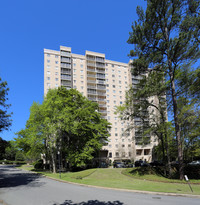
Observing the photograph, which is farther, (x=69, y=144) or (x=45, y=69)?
(x=45, y=69)

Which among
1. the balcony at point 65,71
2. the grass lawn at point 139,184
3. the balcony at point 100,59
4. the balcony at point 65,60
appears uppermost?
the balcony at point 100,59

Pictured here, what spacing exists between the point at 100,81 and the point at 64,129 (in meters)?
39.3

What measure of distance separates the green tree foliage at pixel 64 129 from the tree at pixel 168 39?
1416 cm

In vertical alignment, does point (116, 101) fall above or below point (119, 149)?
above

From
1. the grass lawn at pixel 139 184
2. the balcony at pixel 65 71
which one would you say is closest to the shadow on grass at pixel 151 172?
the grass lawn at pixel 139 184

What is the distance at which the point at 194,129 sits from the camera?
18141 mm

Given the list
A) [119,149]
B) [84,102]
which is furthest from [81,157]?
[119,149]

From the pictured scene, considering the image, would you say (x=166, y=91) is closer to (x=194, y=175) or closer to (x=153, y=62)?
(x=153, y=62)

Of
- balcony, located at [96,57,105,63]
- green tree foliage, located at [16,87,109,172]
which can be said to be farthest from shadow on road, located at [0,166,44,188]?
balcony, located at [96,57,105,63]

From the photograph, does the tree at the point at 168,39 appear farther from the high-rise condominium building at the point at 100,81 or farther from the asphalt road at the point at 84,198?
the high-rise condominium building at the point at 100,81

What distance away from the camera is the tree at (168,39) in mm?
17516

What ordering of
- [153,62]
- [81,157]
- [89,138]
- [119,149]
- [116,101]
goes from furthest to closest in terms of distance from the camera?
[116,101]
[119,149]
[89,138]
[81,157]
[153,62]

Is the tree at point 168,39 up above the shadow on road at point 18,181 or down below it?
above

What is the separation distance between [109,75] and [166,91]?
49.0 metres
